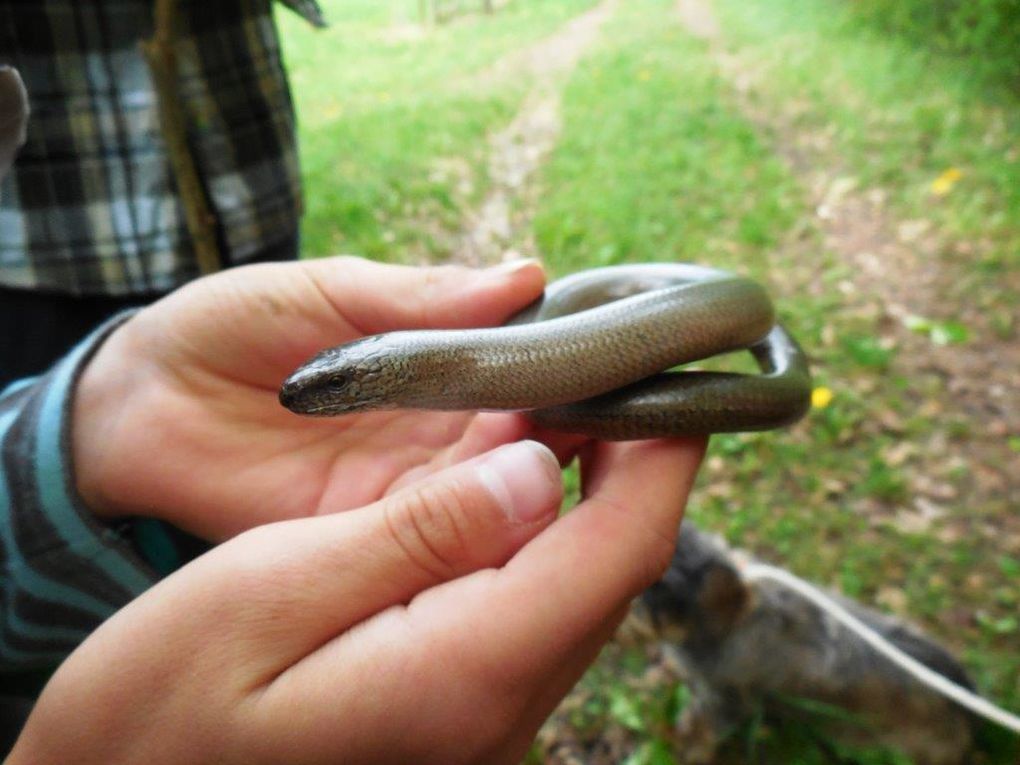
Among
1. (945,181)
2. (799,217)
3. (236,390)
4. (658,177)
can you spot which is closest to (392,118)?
(658,177)

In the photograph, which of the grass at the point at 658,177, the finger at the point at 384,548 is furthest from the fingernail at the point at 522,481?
the grass at the point at 658,177

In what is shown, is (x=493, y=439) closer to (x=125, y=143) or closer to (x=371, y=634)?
(x=371, y=634)

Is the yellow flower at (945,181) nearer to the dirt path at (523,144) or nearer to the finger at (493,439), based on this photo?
the dirt path at (523,144)

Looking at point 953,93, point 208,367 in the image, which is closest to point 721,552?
point 208,367

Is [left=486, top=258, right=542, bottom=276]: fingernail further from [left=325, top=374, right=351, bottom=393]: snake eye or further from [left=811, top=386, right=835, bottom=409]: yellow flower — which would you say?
[left=811, top=386, right=835, bottom=409]: yellow flower

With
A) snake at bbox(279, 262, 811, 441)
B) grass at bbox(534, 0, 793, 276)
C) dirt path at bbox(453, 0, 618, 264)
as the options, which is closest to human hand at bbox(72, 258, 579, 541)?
snake at bbox(279, 262, 811, 441)

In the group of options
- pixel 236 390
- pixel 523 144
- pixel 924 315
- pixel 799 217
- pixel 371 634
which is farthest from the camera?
pixel 523 144
